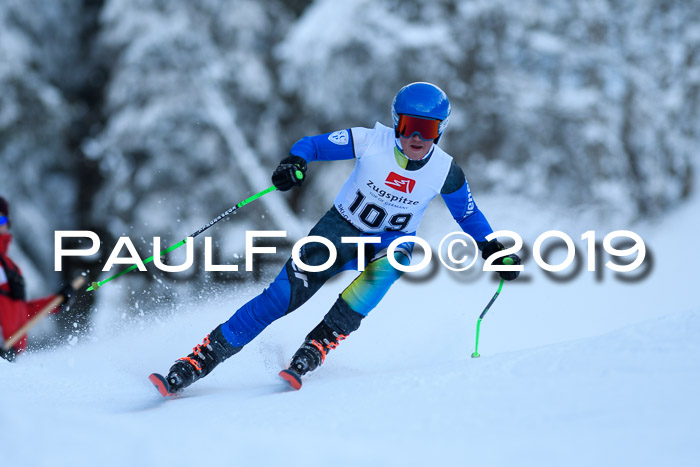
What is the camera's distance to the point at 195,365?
341cm

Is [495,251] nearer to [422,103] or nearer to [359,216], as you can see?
[359,216]

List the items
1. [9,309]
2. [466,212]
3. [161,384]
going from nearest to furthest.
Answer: [161,384], [466,212], [9,309]

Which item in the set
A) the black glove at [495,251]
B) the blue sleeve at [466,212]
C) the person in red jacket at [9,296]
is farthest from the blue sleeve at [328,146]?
the person in red jacket at [9,296]

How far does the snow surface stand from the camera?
195 cm

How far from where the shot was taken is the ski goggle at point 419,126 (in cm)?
332

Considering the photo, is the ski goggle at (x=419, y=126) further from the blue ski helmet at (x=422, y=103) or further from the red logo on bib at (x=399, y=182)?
the red logo on bib at (x=399, y=182)

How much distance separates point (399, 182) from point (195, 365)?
1335 mm

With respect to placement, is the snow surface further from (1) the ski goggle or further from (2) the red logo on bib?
(1) the ski goggle

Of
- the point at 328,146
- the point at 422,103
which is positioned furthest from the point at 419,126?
the point at 328,146

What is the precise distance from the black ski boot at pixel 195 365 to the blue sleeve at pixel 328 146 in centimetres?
99

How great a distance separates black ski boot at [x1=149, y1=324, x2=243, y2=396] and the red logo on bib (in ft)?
3.67

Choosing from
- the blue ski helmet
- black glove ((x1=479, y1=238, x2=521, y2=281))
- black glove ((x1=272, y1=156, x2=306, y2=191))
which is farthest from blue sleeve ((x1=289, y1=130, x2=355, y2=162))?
black glove ((x1=479, y1=238, x2=521, y2=281))

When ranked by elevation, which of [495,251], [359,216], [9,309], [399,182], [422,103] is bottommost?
[9,309]

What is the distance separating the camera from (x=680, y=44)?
10.3 m
